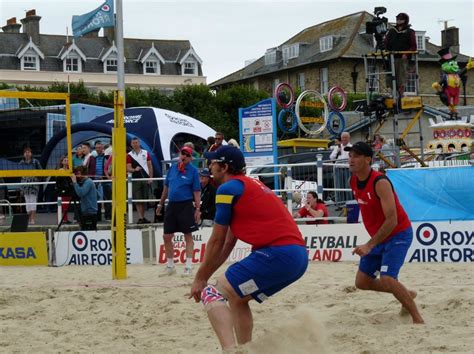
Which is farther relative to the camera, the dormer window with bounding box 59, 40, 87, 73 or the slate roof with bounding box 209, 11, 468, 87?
the dormer window with bounding box 59, 40, 87, 73

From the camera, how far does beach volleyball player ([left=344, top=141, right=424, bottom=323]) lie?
7143mm

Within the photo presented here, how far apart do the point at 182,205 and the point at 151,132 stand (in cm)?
854

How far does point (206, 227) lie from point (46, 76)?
54615mm

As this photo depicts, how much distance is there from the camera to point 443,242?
12.7 metres

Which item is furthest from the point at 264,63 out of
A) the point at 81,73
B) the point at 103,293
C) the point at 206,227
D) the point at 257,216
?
the point at 257,216

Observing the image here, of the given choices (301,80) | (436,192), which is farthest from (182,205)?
(301,80)

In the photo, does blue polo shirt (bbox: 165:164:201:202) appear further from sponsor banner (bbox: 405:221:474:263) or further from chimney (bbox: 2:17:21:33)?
chimney (bbox: 2:17:21:33)

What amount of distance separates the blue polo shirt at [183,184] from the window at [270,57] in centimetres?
4907

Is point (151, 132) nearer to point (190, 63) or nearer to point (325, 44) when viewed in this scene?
point (325, 44)

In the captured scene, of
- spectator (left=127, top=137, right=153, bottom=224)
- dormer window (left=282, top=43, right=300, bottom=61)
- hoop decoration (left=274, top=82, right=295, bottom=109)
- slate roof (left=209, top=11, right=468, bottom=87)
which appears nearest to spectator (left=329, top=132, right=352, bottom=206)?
spectator (left=127, top=137, right=153, bottom=224)

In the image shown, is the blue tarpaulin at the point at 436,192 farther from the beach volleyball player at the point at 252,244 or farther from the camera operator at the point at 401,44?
the beach volleyball player at the point at 252,244

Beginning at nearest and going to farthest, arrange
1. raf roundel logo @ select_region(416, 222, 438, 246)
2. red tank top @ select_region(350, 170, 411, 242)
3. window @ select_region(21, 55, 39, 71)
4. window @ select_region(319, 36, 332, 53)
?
red tank top @ select_region(350, 170, 411, 242), raf roundel logo @ select_region(416, 222, 438, 246), window @ select_region(319, 36, 332, 53), window @ select_region(21, 55, 39, 71)

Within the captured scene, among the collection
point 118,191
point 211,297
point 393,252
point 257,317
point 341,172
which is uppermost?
point 341,172

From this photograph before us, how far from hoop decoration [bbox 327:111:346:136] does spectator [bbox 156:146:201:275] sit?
1328 centimetres
